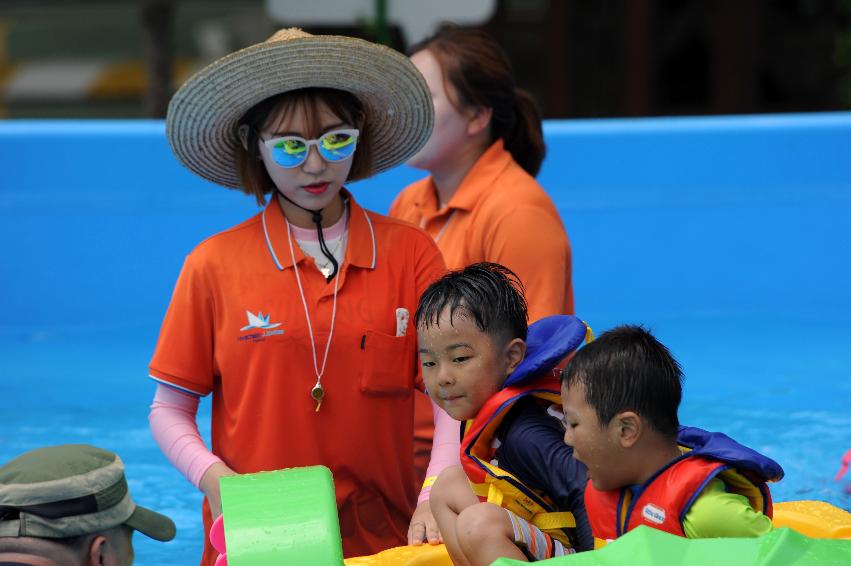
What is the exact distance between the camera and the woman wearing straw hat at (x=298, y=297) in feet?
10.1

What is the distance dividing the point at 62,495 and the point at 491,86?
2.17m

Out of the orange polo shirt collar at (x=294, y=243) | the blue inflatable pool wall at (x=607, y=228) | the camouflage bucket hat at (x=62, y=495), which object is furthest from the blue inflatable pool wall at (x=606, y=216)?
the camouflage bucket hat at (x=62, y=495)

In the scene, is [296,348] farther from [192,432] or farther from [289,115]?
[289,115]

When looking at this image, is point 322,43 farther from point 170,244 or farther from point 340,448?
point 170,244

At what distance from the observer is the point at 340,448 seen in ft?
10.5

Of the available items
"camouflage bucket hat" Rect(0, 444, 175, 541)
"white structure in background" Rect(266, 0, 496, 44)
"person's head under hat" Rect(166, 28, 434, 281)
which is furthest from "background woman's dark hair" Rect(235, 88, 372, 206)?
"white structure in background" Rect(266, 0, 496, 44)

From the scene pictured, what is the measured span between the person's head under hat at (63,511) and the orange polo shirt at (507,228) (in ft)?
4.83

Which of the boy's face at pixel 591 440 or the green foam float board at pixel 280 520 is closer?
the green foam float board at pixel 280 520

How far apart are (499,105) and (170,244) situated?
3.63 m

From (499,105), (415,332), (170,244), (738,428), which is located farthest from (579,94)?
(415,332)

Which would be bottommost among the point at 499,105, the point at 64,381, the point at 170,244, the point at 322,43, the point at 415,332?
the point at 64,381

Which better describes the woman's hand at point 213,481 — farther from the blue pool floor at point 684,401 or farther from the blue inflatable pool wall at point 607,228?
the blue inflatable pool wall at point 607,228

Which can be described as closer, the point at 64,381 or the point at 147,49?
the point at 64,381

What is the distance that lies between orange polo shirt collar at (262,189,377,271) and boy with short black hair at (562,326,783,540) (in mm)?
721
